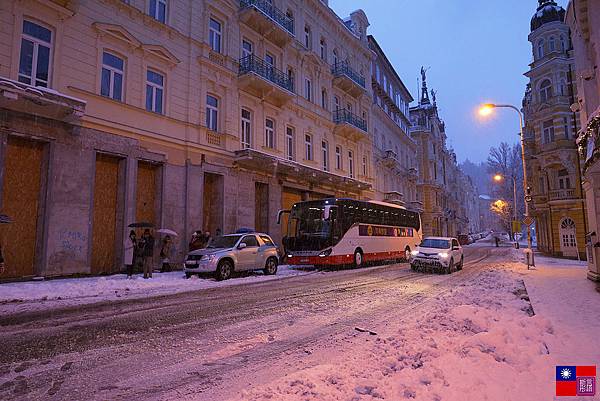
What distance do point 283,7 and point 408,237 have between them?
18662mm

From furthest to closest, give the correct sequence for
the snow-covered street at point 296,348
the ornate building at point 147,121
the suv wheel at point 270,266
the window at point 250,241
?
1. the suv wheel at point 270,266
2. the window at point 250,241
3. the ornate building at point 147,121
4. the snow-covered street at point 296,348

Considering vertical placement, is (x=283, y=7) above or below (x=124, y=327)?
above

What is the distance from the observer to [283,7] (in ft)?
84.4

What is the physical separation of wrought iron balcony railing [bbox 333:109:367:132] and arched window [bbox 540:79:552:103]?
16.3 meters

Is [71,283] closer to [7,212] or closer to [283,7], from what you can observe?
[7,212]

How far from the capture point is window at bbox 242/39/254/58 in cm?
2259

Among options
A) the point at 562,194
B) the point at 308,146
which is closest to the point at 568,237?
the point at 562,194

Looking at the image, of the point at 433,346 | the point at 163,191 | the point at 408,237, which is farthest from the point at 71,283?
the point at 408,237

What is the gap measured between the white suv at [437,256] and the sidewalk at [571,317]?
4.47m

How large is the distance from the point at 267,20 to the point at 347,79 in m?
10.5

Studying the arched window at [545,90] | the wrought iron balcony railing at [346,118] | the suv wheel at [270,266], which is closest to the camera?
the suv wheel at [270,266]

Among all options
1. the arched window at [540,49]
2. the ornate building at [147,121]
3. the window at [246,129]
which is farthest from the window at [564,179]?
the window at [246,129]

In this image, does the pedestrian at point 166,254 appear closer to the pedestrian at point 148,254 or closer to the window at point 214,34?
the pedestrian at point 148,254

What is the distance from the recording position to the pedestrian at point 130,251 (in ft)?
47.6
